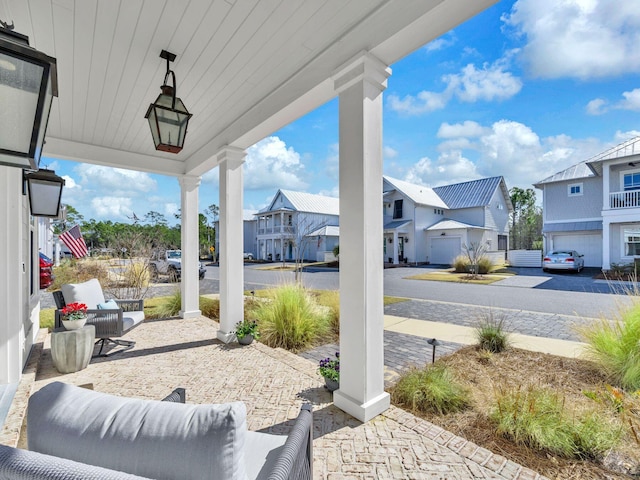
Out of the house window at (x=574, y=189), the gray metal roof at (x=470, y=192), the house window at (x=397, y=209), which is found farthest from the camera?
the house window at (x=397, y=209)

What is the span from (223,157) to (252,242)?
28.6 meters

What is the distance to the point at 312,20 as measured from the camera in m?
2.40

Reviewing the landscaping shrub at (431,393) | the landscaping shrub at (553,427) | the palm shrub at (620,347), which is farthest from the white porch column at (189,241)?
the palm shrub at (620,347)

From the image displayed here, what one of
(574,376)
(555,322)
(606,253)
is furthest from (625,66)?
(574,376)

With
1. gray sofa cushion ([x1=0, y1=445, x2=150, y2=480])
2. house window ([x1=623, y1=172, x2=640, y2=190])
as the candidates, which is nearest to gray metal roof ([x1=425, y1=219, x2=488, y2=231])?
house window ([x1=623, y1=172, x2=640, y2=190])

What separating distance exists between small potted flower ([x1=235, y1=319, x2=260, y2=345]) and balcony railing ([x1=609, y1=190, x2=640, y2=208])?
721 inches

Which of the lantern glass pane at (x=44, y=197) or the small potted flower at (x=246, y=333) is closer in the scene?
the lantern glass pane at (x=44, y=197)

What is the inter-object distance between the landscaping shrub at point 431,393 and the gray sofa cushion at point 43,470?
2643mm

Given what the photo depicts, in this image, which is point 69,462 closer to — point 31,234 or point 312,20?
point 312,20

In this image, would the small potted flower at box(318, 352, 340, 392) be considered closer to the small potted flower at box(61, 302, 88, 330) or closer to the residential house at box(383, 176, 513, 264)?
the small potted flower at box(61, 302, 88, 330)

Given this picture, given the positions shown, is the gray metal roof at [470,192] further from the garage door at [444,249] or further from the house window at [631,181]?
the house window at [631,181]

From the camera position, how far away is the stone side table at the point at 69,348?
11.8ft

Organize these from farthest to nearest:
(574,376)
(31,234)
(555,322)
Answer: (555,322)
(31,234)
(574,376)

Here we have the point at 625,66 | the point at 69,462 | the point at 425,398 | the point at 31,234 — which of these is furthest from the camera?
the point at 625,66
